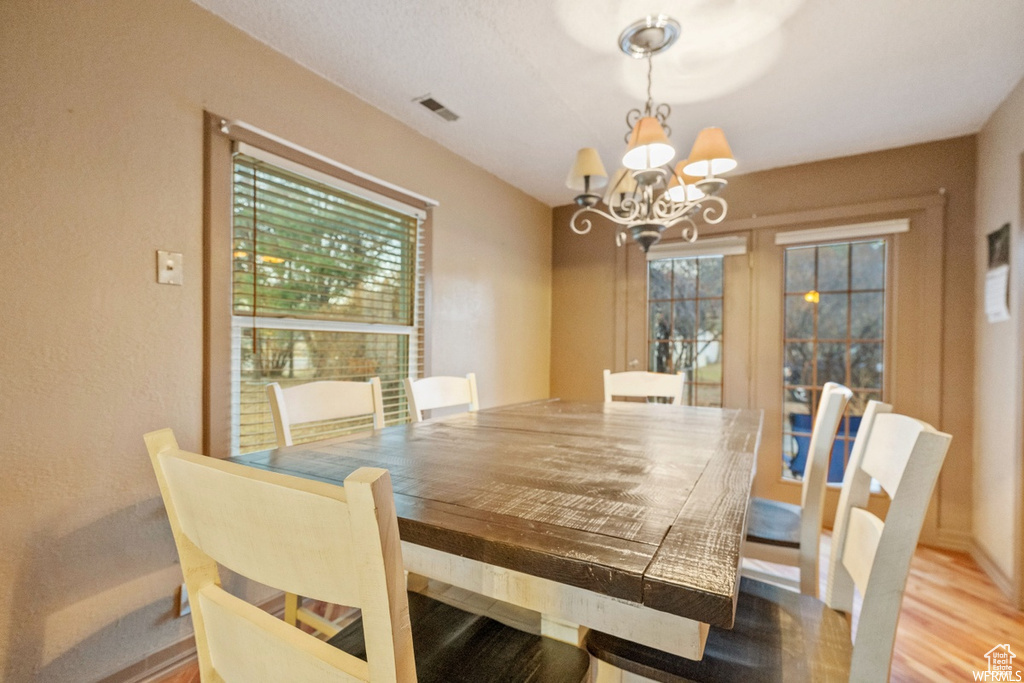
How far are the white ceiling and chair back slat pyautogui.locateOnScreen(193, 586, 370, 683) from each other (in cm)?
196

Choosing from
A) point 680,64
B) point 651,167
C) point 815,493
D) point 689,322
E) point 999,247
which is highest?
point 680,64

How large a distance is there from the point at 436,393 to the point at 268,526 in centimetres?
157

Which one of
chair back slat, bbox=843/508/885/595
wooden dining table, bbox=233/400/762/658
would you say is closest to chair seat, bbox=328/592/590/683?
wooden dining table, bbox=233/400/762/658

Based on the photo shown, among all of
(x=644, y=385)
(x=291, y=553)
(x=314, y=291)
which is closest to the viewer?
(x=291, y=553)

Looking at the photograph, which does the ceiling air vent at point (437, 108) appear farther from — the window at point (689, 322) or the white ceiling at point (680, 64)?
the window at point (689, 322)

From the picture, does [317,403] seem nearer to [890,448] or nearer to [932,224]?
[890,448]

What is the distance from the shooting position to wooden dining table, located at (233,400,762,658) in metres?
0.55

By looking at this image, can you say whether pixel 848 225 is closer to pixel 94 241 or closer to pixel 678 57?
pixel 678 57

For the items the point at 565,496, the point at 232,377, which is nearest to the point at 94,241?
the point at 232,377

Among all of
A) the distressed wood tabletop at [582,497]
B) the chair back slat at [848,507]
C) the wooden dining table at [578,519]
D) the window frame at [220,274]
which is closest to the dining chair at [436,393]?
the distressed wood tabletop at [582,497]

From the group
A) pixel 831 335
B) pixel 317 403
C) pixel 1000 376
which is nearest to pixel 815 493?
pixel 317 403

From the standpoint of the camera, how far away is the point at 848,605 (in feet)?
3.33

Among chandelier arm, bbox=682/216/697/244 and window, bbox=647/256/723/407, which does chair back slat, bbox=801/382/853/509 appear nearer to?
chandelier arm, bbox=682/216/697/244

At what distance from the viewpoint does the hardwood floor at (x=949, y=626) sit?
5.21ft
